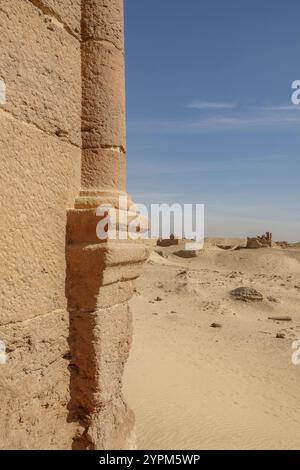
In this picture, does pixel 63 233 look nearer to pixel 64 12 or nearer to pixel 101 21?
pixel 64 12

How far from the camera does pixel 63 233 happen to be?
296 cm

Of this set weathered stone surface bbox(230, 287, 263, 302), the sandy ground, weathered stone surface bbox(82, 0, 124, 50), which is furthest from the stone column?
weathered stone surface bbox(230, 287, 263, 302)

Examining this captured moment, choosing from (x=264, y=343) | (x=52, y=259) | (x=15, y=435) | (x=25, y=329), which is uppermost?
(x=52, y=259)

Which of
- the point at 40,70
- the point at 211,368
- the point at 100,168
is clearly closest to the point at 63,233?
the point at 100,168

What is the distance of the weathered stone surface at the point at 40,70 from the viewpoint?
249 centimetres

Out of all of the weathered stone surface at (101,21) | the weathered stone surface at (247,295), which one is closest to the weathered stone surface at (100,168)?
the weathered stone surface at (101,21)

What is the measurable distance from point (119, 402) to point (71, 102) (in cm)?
241

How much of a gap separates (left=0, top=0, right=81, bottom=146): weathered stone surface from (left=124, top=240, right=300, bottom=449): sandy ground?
521 cm

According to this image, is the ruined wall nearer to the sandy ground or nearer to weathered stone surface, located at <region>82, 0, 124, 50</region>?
weathered stone surface, located at <region>82, 0, 124, 50</region>

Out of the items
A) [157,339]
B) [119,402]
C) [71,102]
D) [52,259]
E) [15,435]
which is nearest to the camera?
[15,435]

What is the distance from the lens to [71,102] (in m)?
3.09

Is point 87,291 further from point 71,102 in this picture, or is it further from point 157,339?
point 157,339

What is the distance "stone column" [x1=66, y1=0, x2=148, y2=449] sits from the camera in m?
2.98
